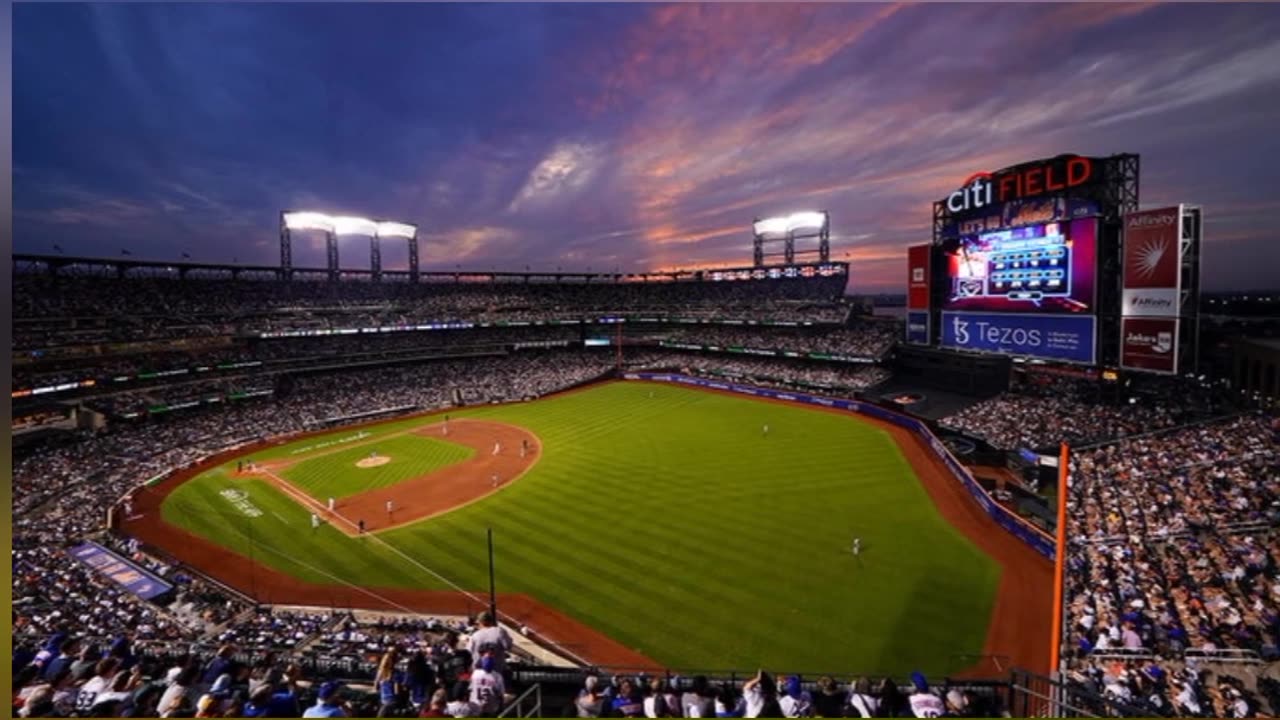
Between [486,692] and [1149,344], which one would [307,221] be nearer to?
[486,692]

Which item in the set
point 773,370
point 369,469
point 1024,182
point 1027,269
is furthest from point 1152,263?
point 369,469

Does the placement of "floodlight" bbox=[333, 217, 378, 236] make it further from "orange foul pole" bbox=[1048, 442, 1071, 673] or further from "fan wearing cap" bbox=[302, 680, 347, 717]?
"orange foul pole" bbox=[1048, 442, 1071, 673]

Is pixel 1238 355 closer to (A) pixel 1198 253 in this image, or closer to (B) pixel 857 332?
(A) pixel 1198 253

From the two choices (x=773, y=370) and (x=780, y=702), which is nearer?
(x=780, y=702)

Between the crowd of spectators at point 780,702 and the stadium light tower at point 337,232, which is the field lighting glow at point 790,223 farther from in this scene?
the crowd of spectators at point 780,702

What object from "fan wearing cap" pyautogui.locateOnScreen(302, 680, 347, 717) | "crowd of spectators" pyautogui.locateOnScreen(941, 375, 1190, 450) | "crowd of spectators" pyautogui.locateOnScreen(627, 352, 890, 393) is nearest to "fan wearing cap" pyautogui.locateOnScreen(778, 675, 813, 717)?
"fan wearing cap" pyautogui.locateOnScreen(302, 680, 347, 717)

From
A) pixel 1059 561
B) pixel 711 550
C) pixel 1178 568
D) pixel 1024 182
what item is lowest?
pixel 711 550

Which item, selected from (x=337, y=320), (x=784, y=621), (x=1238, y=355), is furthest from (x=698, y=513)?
(x=337, y=320)
